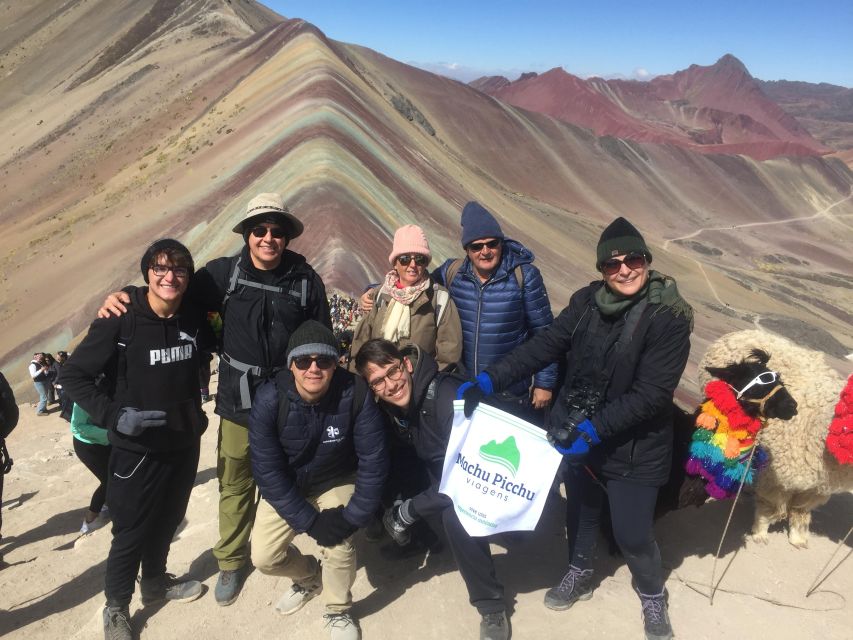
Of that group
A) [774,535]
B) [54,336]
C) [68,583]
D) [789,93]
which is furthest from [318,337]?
[789,93]

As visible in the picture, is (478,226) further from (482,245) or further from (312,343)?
(312,343)

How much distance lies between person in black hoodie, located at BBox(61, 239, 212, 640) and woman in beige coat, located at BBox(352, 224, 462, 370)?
1.01 m

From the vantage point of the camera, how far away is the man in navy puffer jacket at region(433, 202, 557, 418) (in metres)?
3.33

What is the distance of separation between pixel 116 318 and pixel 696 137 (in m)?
73.4

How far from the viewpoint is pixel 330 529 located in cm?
284

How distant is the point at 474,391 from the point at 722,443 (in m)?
1.46

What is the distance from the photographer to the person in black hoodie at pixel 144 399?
2764 millimetres

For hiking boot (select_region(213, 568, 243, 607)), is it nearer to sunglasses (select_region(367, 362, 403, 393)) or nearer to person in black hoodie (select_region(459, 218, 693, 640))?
sunglasses (select_region(367, 362, 403, 393))

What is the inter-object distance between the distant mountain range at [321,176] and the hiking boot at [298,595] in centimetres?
419

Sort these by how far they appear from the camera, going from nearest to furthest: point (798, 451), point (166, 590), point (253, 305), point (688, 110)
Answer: point (253, 305)
point (166, 590)
point (798, 451)
point (688, 110)

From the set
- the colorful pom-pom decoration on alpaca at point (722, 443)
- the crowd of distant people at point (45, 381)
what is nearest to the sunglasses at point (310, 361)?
the colorful pom-pom decoration on alpaca at point (722, 443)

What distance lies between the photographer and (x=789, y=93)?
139 m

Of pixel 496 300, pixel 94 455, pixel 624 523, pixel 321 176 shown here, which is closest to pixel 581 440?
pixel 624 523

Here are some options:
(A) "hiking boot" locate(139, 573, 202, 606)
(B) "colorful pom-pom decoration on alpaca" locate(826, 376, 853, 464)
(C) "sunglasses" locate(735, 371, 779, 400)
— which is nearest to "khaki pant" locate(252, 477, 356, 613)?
(A) "hiking boot" locate(139, 573, 202, 606)
